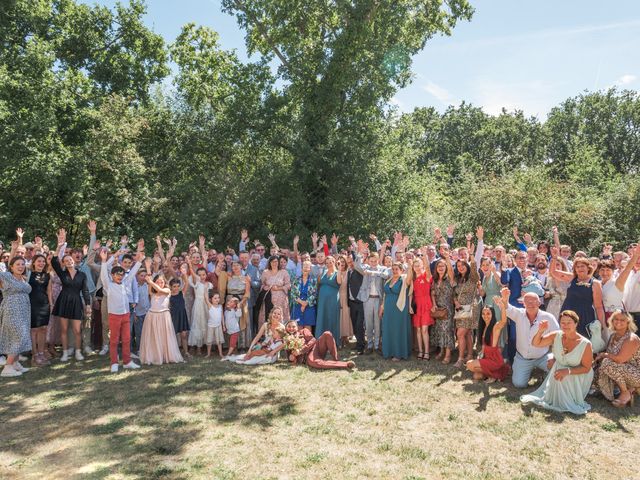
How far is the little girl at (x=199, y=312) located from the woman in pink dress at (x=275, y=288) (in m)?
1.16

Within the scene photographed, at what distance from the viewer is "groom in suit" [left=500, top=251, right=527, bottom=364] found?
8375 millimetres

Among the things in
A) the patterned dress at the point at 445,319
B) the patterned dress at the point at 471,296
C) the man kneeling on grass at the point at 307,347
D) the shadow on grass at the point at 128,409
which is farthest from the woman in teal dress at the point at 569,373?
the shadow on grass at the point at 128,409

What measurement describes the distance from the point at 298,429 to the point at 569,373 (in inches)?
141

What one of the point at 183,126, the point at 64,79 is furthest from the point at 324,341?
the point at 64,79

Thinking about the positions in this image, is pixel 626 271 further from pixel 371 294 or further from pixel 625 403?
pixel 371 294

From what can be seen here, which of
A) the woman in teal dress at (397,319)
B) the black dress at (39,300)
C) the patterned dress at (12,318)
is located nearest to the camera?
the patterned dress at (12,318)

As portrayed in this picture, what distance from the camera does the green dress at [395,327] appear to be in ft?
30.0

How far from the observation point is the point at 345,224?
17.9m

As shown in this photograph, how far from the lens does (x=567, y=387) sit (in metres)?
6.56

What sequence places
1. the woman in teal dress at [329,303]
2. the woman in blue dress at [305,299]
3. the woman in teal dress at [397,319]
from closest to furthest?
the woman in teal dress at [397,319] < the woman in teal dress at [329,303] < the woman in blue dress at [305,299]

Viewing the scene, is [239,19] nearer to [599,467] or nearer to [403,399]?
[403,399]

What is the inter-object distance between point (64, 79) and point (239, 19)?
23.0 ft

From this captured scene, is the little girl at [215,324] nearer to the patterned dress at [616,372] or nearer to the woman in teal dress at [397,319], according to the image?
the woman in teal dress at [397,319]

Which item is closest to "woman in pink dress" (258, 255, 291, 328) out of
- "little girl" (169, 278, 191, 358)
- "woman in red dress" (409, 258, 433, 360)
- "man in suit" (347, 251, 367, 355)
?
"man in suit" (347, 251, 367, 355)
